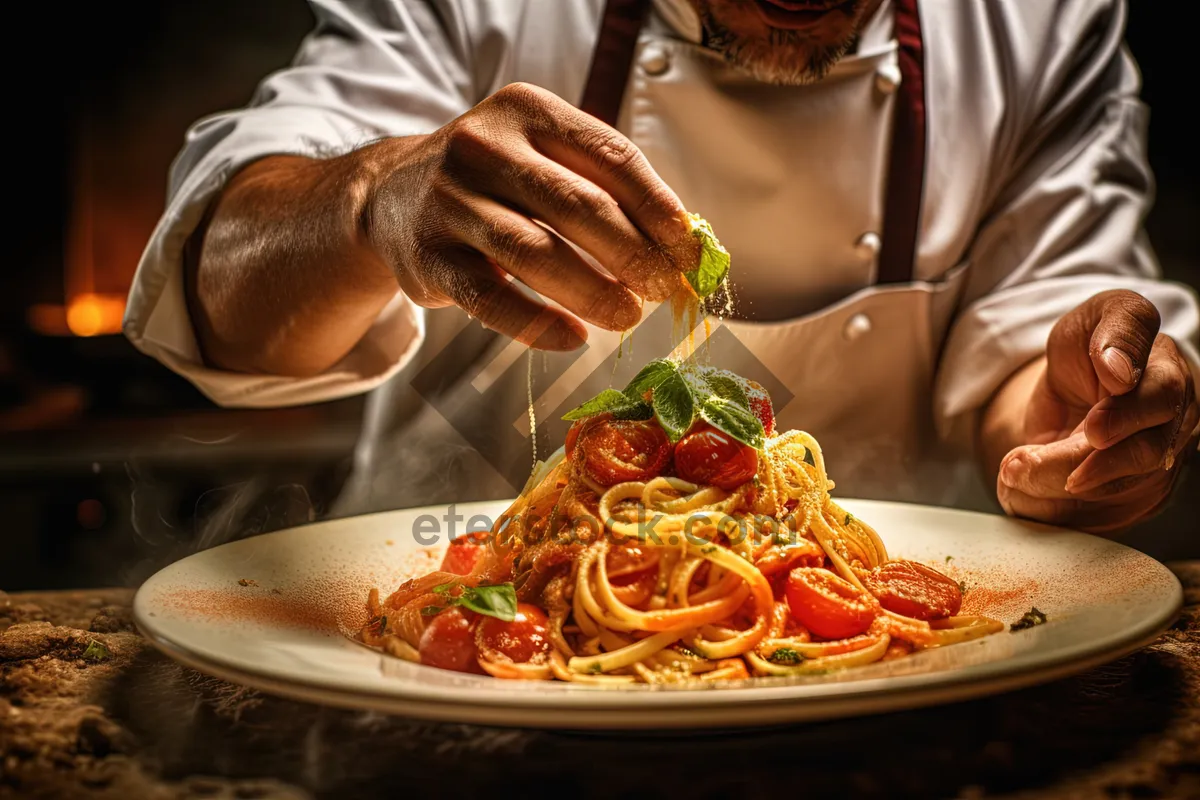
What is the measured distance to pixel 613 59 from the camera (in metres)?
2.78

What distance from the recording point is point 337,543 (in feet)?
6.54

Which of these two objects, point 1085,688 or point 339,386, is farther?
point 339,386

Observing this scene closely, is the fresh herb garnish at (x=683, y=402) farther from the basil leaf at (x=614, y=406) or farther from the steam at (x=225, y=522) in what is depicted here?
the steam at (x=225, y=522)

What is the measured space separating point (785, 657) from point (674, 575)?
0.24 meters

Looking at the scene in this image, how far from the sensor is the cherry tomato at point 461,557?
6.33 feet

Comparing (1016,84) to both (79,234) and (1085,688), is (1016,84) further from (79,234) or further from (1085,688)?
(79,234)

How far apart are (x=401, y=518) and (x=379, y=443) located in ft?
3.30

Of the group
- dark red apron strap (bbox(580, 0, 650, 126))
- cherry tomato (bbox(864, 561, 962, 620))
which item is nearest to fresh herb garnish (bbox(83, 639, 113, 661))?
cherry tomato (bbox(864, 561, 962, 620))

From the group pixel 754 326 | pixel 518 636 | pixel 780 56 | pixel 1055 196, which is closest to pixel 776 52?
pixel 780 56

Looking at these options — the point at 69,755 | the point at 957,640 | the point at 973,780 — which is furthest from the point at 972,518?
the point at 69,755

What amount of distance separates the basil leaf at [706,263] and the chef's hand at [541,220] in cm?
2

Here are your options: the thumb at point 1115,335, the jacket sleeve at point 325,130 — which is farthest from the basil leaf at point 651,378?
the jacket sleeve at point 325,130

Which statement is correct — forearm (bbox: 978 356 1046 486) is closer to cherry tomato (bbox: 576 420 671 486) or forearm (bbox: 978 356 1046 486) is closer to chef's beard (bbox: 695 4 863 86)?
chef's beard (bbox: 695 4 863 86)

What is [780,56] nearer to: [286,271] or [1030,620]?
[286,271]
